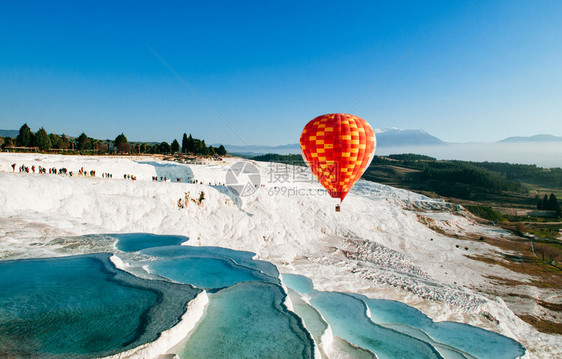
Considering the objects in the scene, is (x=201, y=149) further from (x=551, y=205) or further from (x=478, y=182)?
(x=478, y=182)

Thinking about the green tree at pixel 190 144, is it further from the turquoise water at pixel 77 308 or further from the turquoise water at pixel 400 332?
the turquoise water at pixel 400 332

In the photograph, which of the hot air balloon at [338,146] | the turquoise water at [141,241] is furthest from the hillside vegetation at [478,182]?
the turquoise water at [141,241]

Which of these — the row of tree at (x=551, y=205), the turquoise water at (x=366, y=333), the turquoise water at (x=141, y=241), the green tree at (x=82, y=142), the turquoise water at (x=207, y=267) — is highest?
the green tree at (x=82, y=142)

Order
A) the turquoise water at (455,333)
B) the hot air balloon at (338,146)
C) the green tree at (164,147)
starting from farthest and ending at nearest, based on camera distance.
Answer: the green tree at (164,147) < the hot air balloon at (338,146) < the turquoise water at (455,333)

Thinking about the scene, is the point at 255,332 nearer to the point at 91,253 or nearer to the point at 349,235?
the point at 91,253

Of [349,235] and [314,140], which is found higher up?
[314,140]

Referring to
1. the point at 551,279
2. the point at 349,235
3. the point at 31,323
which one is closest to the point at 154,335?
the point at 31,323

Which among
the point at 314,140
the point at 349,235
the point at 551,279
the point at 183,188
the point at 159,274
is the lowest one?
the point at 551,279

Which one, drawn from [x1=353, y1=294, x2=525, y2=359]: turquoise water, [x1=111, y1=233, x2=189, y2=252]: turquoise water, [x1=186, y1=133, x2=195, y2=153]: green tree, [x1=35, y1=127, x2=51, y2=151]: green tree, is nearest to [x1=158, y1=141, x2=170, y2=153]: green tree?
[x1=186, y1=133, x2=195, y2=153]: green tree
